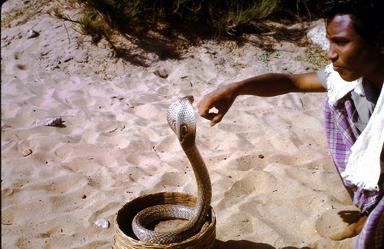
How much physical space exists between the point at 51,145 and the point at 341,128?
2.18m

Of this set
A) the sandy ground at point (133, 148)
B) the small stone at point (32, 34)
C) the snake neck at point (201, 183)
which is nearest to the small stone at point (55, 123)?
the sandy ground at point (133, 148)

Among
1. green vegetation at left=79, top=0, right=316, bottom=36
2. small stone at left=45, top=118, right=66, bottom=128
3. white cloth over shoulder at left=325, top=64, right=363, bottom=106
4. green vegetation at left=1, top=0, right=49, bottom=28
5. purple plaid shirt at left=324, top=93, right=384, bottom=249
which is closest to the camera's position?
purple plaid shirt at left=324, top=93, right=384, bottom=249

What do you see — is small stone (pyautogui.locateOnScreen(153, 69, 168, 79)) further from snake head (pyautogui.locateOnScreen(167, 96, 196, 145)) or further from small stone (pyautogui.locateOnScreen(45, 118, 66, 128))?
snake head (pyautogui.locateOnScreen(167, 96, 196, 145))

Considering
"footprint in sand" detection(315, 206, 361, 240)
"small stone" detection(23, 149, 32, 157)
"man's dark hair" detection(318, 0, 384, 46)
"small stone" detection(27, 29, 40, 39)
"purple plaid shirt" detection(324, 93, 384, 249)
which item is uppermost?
"man's dark hair" detection(318, 0, 384, 46)

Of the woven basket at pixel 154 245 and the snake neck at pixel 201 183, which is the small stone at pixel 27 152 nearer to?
the woven basket at pixel 154 245

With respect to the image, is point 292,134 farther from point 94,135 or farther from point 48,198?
point 48,198

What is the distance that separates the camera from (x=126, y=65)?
199 inches

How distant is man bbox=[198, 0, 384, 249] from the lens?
81.6 inches

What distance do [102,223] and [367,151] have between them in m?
1.61

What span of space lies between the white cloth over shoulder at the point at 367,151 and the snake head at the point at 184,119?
0.89 meters

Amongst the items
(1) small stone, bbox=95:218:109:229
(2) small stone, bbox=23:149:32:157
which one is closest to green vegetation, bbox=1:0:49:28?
(2) small stone, bbox=23:149:32:157

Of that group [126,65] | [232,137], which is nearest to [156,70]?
[126,65]

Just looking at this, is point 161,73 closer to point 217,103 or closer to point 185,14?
point 185,14

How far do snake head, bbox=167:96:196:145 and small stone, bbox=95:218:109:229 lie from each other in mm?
976
